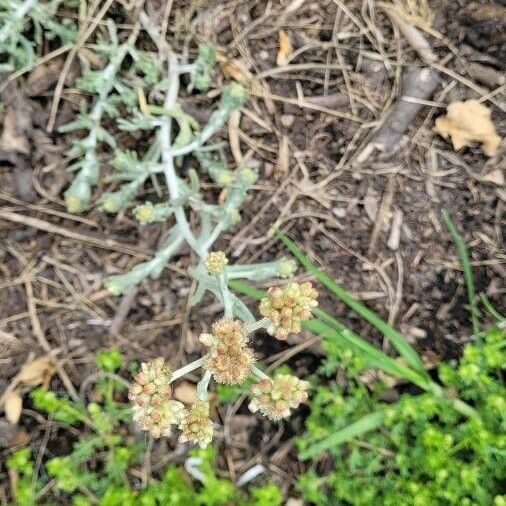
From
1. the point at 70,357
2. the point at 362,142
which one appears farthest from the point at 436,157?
the point at 70,357

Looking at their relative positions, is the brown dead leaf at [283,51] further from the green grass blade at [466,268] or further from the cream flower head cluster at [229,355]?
the cream flower head cluster at [229,355]

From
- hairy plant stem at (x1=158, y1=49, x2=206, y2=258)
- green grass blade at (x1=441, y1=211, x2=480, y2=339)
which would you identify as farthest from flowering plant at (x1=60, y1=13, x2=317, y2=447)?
green grass blade at (x1=441, y1=211, x2=480, y2=339)

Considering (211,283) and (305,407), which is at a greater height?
(211,283)

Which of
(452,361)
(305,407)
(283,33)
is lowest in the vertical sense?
(305,407)

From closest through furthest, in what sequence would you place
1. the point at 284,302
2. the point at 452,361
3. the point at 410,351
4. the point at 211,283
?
the point at 284,302 < the point at 211,283 < the point at 410,351 < the point at 452,361

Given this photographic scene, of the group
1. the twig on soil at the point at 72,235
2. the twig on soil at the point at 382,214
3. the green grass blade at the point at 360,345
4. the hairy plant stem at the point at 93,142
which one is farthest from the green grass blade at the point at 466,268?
the hairy plant stem at the point at 93,142

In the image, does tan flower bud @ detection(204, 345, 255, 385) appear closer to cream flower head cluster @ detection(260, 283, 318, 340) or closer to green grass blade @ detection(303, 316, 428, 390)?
cream flower head cluster @ detection(260, 283, 318, 340)

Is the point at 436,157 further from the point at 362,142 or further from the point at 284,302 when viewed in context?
the point at 284,302

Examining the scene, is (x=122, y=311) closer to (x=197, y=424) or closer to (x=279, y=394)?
(x=197, y=424)
